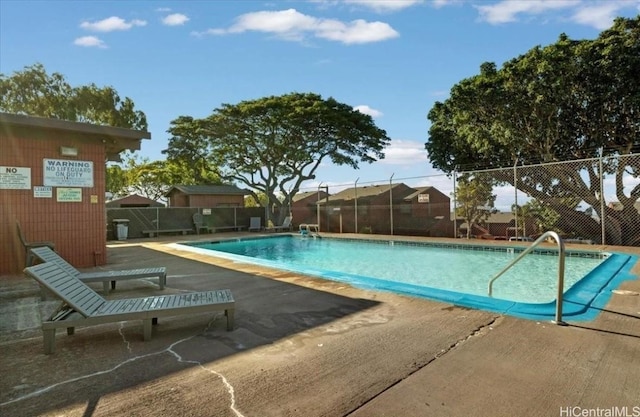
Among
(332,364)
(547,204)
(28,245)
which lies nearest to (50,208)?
(28,245)

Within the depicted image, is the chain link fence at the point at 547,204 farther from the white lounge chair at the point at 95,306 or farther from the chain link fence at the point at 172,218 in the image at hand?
the chain link fence at the point at 172,218

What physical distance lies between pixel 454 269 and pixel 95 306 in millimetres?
7664

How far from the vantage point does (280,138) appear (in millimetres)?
22594

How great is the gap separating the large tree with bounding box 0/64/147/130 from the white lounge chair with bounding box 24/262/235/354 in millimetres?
24157

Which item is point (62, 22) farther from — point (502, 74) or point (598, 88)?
point (598, 88)

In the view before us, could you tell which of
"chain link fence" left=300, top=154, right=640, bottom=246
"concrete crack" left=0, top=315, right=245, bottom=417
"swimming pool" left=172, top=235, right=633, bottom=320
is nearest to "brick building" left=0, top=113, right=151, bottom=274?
"swimming pool" left=172, top=235, right=633, bottom=320

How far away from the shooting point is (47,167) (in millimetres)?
7266

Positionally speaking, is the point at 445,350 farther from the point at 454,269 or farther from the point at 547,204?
the point at 547,204

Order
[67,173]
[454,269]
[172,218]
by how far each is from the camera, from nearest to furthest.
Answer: [67,173]
[454,269]
[172,218]

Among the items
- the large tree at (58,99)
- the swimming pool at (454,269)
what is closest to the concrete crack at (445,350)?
the swimming pool at (454,269)

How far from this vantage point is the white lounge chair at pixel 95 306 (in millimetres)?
3049

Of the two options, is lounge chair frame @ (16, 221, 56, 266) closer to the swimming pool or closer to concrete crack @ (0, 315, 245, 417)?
the swimming pool

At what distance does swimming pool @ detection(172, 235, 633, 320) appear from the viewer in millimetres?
4504

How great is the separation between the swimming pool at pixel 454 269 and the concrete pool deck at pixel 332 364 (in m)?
0.46
